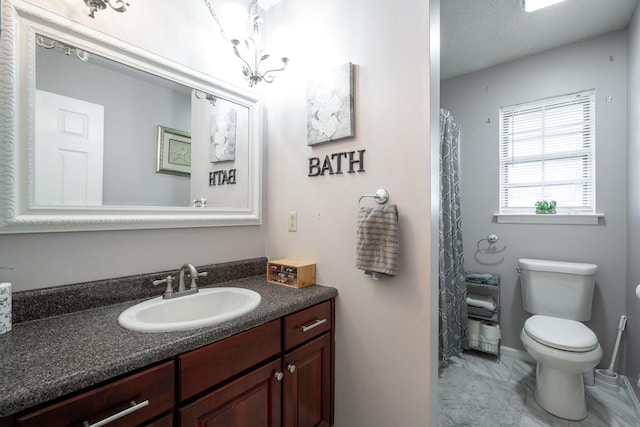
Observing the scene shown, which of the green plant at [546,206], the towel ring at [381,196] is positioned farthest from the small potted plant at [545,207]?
the towel ring at [381,196]

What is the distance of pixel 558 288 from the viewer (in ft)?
6.73

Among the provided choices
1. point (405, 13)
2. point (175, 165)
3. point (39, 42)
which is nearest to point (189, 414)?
point (175, 165)

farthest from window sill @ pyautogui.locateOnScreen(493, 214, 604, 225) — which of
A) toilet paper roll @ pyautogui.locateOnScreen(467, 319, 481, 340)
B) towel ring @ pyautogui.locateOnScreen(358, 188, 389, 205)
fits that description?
towel ring @ pyautogui.locateOnScreen(358, 188, 389, 205)

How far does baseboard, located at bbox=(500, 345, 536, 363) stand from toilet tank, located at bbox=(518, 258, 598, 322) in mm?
438

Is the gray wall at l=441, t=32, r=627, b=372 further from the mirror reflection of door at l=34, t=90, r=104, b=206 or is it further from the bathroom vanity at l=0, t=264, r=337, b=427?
the mirror reflection of door at l=34, t=90, r=104, b=206

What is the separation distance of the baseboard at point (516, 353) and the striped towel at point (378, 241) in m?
1.96

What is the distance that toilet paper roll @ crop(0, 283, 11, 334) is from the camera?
85cm

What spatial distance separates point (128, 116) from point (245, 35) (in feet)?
2.51

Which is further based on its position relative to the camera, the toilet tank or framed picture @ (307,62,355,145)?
the toilet tank

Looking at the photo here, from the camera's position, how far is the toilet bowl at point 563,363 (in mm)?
1602

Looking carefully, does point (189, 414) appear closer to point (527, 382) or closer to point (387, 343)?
point (387, 343)

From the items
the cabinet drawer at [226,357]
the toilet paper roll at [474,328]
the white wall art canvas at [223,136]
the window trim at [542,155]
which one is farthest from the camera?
the toilet paper roll at [474,328]

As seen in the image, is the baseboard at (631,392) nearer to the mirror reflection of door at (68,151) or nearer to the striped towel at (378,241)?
the striped towel at (378,241)

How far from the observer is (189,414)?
2.76 feet
